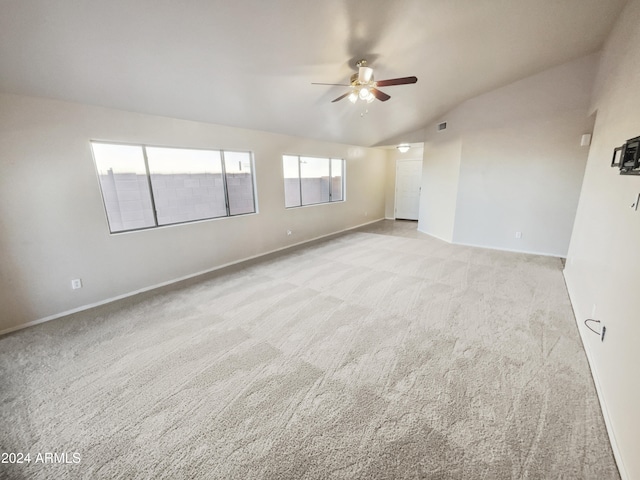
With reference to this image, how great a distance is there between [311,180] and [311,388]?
4.95 meters

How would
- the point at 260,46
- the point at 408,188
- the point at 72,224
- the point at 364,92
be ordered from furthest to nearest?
the point at 408,188, the point at 364,92, the point at 72,224, the point at 260,46

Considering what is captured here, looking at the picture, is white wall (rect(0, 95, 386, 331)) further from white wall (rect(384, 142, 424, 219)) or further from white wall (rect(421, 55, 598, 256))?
white wall (rect(384, 142, 424, 219))

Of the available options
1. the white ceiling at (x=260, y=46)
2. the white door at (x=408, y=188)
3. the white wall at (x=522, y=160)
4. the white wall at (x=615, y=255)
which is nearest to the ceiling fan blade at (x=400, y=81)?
the white ceiling at (x=260, y=46)

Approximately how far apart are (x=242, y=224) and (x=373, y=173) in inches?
192

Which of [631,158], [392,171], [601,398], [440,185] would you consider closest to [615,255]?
[631,158]

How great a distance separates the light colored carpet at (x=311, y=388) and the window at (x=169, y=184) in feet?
3.94

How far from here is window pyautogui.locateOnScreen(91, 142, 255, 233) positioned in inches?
125

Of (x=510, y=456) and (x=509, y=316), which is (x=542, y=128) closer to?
(x=509, y=316)

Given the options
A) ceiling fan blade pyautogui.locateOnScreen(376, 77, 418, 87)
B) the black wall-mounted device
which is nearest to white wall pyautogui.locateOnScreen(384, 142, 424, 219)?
ceiling fan blade pyautogui.locateOnScreen(376, 77, 418, 87)

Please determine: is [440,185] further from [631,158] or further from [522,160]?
[631,158]

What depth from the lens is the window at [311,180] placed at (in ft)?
17.8

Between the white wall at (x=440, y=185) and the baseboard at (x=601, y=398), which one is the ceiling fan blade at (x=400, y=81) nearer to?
the baseboard at (x=601, y=398)

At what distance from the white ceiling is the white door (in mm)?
4158

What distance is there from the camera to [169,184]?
3723 millimetres
